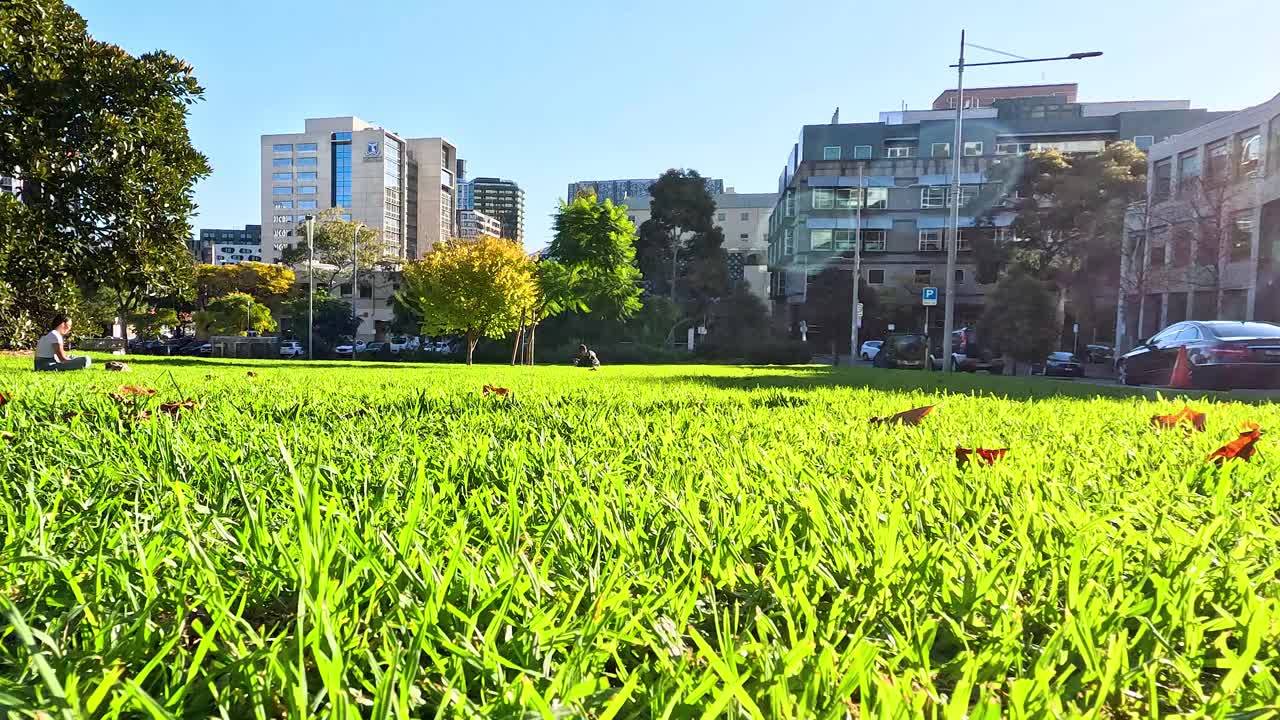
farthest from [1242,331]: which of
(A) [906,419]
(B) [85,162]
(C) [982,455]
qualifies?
(B) [85,162]

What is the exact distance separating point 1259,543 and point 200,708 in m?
1.87

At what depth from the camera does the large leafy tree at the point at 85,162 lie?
39.9 ft

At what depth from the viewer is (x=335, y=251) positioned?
81.3 m

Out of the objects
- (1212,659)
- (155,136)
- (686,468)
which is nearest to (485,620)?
(1212,659)

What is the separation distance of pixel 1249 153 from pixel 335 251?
75666 millimetres

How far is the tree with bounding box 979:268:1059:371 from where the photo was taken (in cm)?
3578

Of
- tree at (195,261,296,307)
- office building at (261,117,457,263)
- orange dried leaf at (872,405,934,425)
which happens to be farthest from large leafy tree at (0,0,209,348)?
office building at (261,117,457,263)

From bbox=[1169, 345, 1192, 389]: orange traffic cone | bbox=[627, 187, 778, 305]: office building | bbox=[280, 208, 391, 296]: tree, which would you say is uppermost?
bbox=[627, 187, 778, 305]: office building

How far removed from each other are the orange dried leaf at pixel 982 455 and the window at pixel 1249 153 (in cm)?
3908

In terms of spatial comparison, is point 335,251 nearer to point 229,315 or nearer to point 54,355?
point 229,315

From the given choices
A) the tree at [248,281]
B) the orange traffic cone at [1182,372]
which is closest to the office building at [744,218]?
the tree at [248,281]

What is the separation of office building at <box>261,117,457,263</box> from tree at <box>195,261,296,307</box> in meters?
64.1

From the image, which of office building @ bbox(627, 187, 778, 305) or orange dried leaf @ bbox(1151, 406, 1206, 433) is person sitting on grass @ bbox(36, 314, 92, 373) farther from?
office building @ bbox(627, 187, 778, 305)

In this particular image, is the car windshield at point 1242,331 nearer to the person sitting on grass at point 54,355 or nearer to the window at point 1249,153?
the person sitting on grass at point 54,355
